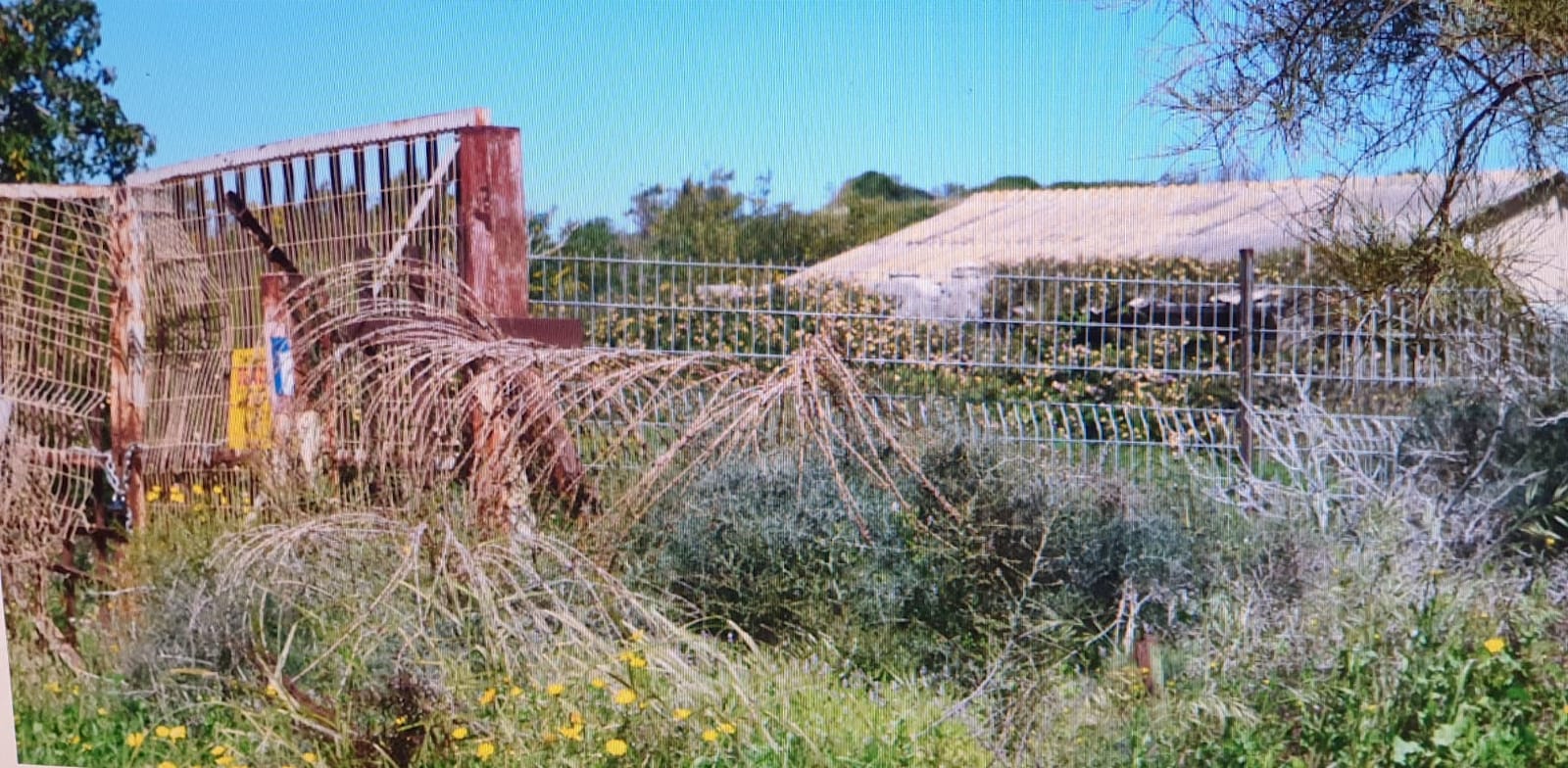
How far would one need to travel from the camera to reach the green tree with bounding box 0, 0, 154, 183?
436 cm

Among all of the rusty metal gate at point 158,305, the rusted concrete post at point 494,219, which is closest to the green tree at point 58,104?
the rusty metal gate at point 158,305

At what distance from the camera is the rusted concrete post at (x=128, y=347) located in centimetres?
453

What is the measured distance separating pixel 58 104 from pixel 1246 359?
325 cm

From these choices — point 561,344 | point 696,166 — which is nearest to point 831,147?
point 696,166

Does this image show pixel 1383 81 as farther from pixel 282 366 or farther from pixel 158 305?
pixel 158 305

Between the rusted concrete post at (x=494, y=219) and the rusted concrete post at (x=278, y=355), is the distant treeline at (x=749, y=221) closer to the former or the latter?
the rusted concrete post at (x=494, y=219)

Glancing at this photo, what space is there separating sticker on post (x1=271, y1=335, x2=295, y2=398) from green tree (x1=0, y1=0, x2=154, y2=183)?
0.70 m

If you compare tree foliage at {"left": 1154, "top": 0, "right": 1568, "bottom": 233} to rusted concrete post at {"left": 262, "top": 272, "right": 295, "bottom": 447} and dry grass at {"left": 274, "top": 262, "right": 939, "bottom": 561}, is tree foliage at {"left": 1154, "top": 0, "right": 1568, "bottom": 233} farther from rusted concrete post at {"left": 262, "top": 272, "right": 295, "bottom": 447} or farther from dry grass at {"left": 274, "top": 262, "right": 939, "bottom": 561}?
rusted concrete post at {"left": 262, "top": 272, "right": 295, "bottom": 447}

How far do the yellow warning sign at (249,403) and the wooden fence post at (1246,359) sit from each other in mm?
2472

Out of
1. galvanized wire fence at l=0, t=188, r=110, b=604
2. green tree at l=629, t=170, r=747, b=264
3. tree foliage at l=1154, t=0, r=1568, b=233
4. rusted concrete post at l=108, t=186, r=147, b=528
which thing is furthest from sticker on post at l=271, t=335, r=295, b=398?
tree foliage at l=1154, t=0, r=1568, b=233

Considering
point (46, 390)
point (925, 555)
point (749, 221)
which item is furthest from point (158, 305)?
point (925, 555)

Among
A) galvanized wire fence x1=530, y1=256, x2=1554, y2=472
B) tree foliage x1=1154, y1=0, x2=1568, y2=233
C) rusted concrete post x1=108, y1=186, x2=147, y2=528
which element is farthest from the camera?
rusted concrete post x1=108, y1=186, x2=147, y2=528

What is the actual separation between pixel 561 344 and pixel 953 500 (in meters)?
1.00

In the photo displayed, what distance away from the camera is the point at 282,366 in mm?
4223
